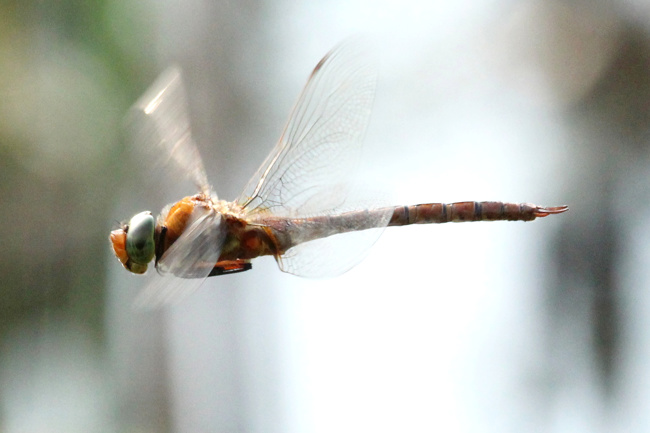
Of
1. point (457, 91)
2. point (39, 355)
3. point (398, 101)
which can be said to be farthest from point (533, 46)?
point (39, 355)

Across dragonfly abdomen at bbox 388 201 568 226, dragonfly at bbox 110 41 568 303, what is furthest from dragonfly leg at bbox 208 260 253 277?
dragonfly abdomen at bbox 388 201 568 226

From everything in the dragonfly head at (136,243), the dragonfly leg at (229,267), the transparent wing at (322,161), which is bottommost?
the dragonfly leg at (229,267)

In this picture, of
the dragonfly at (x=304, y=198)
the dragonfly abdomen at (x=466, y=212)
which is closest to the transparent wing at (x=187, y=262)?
the dragonfly at (x=304, y=198)

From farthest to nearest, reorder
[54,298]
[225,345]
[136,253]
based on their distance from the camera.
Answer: [225,345], [54,298], [136,253]

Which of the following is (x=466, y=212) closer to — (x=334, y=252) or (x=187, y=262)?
(x=334, y=252)

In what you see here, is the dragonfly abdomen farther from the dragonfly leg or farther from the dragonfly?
the dragonfly leg

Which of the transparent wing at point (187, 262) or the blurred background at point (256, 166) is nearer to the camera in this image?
the transparent wing at point (187, 262)

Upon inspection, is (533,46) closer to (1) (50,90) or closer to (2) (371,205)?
(2) (371,205)

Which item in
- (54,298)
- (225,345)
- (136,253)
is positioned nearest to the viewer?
(136,253)

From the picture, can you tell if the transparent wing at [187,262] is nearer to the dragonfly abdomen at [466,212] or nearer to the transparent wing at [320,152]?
the transparent wing at [320,152]
